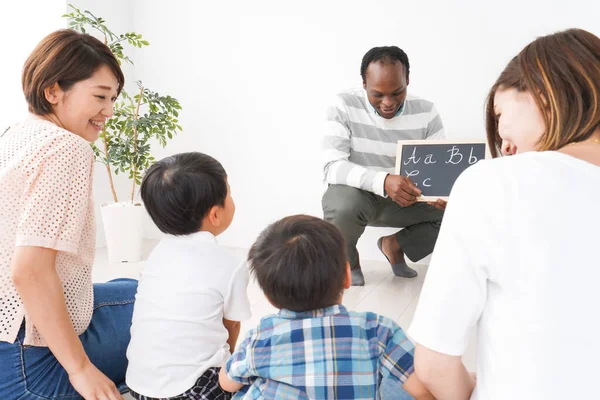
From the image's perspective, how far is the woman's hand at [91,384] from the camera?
1.19m

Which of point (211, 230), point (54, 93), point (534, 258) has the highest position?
point (54, 93)

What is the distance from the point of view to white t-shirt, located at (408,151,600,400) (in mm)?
675

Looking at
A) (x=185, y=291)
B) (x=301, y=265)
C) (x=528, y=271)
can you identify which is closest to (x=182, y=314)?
(x=185, y=291)

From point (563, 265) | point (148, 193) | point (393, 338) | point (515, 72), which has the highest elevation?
point (515, 72)

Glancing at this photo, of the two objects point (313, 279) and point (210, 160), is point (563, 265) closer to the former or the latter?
point (313, 279)

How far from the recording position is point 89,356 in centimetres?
137

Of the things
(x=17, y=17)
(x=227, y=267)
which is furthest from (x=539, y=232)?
(x=17, y=17)

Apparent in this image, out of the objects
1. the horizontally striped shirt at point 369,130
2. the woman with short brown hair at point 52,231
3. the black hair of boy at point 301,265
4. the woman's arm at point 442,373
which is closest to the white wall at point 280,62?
the horizontally striped shirt at point 369,130

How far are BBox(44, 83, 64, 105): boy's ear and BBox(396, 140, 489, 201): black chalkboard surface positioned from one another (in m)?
1.64

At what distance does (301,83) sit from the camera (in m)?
3.38

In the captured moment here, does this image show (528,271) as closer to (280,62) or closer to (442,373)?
(442,373)

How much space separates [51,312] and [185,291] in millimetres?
271

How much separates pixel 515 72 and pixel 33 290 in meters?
0.98

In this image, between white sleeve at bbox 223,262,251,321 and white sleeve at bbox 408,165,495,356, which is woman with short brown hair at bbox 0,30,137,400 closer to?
white sleeve at bbox 223,262,251,321
